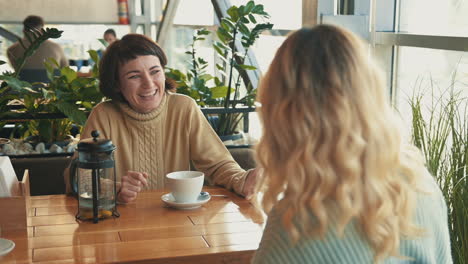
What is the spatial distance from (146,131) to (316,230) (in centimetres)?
164

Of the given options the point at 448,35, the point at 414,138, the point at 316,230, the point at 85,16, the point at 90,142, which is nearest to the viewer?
Answer: the point at 316,230

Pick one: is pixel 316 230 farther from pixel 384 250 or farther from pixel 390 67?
pixel 390 67

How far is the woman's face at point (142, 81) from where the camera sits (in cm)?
250

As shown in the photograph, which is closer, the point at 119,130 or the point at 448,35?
the point at 119,130

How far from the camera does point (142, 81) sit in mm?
2502

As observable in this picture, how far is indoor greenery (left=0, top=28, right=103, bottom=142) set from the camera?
3537mm

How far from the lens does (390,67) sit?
3.38m

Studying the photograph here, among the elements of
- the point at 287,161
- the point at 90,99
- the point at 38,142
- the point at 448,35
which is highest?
the point at 448,35

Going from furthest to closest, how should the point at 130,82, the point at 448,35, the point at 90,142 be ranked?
the point at 448,35
the point at 130,82
the point at 90,142

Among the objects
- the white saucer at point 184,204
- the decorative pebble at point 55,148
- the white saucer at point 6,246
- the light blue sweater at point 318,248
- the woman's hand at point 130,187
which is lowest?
the decorative pebble at point 55,148

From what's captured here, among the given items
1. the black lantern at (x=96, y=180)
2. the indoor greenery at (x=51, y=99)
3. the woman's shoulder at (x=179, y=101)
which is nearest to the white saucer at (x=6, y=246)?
the black lantern at (x=96, y=180)

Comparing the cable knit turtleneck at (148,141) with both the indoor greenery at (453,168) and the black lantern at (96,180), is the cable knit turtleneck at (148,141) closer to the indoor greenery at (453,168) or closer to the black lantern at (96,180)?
the black lantern at (96,180)

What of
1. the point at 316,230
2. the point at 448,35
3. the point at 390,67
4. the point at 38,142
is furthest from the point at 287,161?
the point at 38,142

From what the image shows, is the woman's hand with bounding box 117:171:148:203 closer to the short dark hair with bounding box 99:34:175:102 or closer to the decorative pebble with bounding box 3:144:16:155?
the short dark hair with bounding box 99:34:175:102
